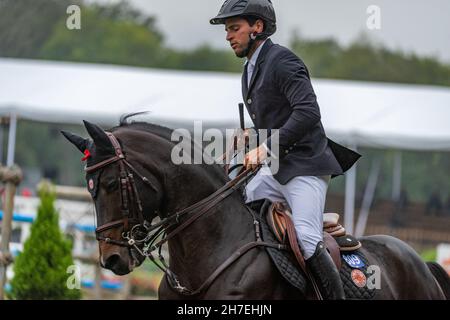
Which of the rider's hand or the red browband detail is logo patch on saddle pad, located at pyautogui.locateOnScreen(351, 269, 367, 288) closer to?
the rider's hand

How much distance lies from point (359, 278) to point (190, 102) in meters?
13.8

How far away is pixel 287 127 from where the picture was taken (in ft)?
18.7

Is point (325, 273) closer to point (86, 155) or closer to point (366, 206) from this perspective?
point (86, 155)

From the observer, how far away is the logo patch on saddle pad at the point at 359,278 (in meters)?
6.19

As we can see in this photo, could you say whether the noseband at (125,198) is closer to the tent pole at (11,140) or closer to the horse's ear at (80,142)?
the horse's ear at (80,142)

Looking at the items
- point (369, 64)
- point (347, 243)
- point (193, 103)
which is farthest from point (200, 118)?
point (369, 64)

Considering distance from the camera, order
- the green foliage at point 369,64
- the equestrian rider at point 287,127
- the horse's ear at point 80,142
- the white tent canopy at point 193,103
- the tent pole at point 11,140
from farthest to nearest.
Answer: the green foliage at point 369,64
the white tent canopy at point 193,103
the tent pole at point 11,140
the equestrian rider at point 287,127
the horse's ear at point 80,142

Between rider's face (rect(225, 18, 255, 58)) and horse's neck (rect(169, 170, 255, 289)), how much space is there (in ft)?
3.46

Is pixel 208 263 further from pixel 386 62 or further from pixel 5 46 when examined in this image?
pixel 386 62

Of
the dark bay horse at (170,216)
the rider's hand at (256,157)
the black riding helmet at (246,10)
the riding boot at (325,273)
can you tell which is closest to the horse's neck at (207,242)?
the dark bay horse at (170,216)

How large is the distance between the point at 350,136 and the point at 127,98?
536cm

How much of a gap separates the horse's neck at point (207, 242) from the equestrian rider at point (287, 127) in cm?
35

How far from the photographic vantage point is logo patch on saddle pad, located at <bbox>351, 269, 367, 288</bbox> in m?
6.19

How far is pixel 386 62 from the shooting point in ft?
193
